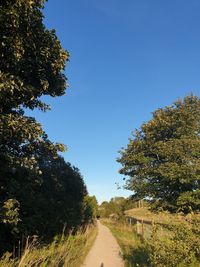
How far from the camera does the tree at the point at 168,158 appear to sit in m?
30.6

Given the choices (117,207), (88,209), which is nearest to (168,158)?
(88,209)

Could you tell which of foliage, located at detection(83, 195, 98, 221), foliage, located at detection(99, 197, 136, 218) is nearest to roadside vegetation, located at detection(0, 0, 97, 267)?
foliage, located at detection(83, 195, 98, 221)

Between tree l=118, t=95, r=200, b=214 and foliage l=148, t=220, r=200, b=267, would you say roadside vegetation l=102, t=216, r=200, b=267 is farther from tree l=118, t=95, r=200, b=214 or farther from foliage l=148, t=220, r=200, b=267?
tree l=118, t=95, r=200, b=214

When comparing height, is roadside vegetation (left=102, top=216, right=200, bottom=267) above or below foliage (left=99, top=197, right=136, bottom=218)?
below

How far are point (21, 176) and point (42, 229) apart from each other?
1000 centimetres

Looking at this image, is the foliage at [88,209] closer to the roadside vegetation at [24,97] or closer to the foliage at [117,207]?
the foliage at [117,207]

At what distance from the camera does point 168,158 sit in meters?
32.4

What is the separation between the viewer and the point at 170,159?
32312 millimetres

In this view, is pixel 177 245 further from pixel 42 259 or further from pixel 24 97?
pixel 24 97

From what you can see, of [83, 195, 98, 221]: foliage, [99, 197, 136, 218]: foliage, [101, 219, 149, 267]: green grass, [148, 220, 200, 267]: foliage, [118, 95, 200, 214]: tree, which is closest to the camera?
[148, 220, 200, 267]: foliage

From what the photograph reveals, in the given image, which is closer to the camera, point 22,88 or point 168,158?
point 22,88

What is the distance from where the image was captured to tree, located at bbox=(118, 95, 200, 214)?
30609mm

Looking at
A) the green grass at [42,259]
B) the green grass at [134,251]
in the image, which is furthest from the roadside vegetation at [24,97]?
the green grass at [134,251]

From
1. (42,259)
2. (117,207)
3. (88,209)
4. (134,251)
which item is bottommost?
(42,259)
